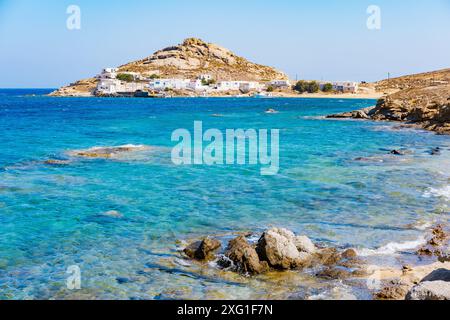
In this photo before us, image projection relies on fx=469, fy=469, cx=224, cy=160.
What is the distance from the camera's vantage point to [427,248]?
49.0ft

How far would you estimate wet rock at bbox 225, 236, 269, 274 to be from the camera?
13180mm

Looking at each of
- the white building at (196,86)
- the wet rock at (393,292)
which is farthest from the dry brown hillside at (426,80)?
the wet rock at (393,292)

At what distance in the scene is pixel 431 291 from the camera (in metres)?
9.07

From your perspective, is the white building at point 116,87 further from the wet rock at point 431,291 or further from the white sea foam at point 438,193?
the wet rock at point 431,291

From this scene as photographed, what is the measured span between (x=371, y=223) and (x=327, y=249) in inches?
155

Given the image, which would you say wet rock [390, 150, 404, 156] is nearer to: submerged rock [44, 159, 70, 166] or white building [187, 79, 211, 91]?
submerged rock [44, 159, 70, 166]

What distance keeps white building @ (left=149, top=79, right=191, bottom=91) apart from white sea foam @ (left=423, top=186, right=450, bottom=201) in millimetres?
173739

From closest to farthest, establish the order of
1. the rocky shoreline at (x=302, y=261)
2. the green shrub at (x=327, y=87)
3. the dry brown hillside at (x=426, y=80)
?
the rocky shoreline at (x=302, y=261) < the dry brown hillside at (x=426, y=80) < the green shrub at (x=327, y=87)

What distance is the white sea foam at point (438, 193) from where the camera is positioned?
2180 centimetres

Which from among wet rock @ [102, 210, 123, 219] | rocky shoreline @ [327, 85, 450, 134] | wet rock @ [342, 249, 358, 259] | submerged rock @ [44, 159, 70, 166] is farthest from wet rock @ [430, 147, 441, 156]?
submerged rock @ [44, 159, 70, 166]

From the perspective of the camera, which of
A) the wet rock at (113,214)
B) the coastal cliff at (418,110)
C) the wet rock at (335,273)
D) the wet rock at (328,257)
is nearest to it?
the wet rock at (335,273)

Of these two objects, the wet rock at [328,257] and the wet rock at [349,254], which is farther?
the wet rock at [349,254]

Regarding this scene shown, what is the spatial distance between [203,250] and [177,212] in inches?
224

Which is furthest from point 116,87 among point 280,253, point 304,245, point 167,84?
point 280,253
